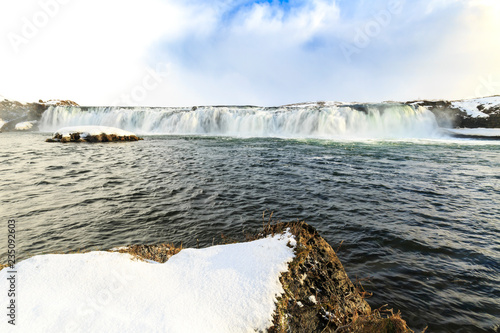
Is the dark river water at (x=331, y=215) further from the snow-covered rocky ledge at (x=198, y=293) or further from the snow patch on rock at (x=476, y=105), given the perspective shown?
the snow patch on rock at (x=476, y=105)

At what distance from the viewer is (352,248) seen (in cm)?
472

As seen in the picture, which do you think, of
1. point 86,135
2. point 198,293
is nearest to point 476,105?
point 198,293

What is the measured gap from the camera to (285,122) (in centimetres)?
3525

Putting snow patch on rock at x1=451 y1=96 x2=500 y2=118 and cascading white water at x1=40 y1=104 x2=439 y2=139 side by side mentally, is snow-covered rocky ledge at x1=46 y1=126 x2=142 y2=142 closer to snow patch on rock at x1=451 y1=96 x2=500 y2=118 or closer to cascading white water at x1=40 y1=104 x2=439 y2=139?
cascading white water at x1=40 y1=104 x2=439 y2=139

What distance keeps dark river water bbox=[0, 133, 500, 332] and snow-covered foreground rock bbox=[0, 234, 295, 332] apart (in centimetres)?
238

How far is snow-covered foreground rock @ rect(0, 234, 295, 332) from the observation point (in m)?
1.56

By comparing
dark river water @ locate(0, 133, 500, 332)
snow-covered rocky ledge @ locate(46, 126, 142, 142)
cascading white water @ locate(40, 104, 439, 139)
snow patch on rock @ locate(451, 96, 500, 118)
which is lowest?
dark river water @ locate(0, 133, 500, 332)

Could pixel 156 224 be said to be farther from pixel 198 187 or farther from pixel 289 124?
pixel 289 124

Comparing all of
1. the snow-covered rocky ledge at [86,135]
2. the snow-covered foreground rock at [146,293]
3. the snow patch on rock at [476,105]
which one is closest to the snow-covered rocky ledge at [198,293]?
the snow-covered foreground rock at [146,293]

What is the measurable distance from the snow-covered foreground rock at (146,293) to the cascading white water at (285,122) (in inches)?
1206

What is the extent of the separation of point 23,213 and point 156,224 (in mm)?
3632

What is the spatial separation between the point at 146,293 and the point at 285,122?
34886 millimetres

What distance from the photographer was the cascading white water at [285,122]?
108ft

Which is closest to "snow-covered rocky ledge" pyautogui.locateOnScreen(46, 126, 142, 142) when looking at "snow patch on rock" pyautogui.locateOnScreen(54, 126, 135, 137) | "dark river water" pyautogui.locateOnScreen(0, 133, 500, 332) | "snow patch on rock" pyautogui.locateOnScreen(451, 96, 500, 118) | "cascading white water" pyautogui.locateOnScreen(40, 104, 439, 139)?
"snow patch on rock" pyautogui.locateOnScreen(54, 126, 135, 137)
